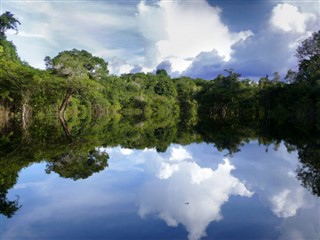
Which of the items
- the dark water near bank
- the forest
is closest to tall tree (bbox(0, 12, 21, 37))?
the forest

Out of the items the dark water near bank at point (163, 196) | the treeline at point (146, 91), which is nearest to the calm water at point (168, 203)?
the dark water near bank at point (163, 196)

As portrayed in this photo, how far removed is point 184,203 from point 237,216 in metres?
1.50

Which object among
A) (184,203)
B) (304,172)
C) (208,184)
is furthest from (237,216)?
(304,172)

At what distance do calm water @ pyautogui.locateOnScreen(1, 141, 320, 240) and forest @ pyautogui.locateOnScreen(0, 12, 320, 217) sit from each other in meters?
0.64

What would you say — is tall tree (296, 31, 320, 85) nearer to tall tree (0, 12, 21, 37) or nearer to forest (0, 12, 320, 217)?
forest (0, 12, 320, 217)

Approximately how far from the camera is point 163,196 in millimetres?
10156

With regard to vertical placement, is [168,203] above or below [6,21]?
below

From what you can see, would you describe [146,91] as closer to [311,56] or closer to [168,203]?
[311,56]

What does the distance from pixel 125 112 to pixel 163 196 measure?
222 feet

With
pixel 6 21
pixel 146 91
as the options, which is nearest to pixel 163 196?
pixel 6 21

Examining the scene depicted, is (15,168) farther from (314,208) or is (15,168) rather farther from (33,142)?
(314,208)

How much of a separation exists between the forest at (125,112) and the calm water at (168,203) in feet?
2.10

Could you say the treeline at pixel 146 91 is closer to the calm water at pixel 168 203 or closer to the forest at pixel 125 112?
the forest at pixel 125 112

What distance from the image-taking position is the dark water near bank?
759 cm
